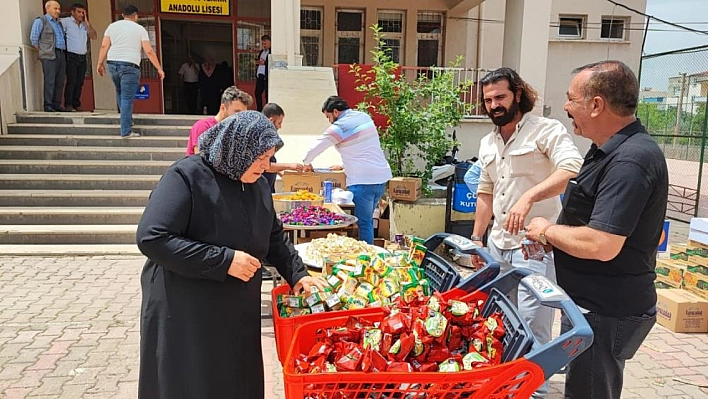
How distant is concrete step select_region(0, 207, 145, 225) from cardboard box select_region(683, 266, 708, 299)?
21.3 ft

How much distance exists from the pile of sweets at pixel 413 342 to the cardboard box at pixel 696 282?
3.83 metres

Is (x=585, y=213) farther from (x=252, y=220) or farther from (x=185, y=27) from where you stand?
(x=185, y=27)

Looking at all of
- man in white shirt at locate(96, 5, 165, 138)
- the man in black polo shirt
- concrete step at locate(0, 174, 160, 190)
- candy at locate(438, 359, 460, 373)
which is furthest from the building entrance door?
candy at locate(438, 359, 460, 373)

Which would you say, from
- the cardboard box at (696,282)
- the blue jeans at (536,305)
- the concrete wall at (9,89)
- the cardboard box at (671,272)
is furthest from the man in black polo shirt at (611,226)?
the concrete wall at (9,89)

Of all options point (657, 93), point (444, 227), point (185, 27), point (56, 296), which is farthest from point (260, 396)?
point (185, 27)

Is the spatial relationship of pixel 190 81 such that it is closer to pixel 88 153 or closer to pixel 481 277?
pixel 88 153

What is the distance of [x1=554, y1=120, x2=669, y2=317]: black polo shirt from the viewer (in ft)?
6.09

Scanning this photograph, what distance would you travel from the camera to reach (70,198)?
7.32 metres

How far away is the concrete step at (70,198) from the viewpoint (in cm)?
725

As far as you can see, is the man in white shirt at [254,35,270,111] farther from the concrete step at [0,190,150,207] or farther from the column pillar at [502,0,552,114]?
the column pillar at [502,0,552,114]

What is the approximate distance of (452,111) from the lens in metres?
7.45

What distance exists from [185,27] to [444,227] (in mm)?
10232

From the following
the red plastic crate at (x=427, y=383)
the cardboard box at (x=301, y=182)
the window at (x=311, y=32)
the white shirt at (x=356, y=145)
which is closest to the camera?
the red plastic crate at (x=427, y=383)

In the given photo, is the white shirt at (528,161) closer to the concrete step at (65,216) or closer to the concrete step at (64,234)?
the concrete step at (64,234)
